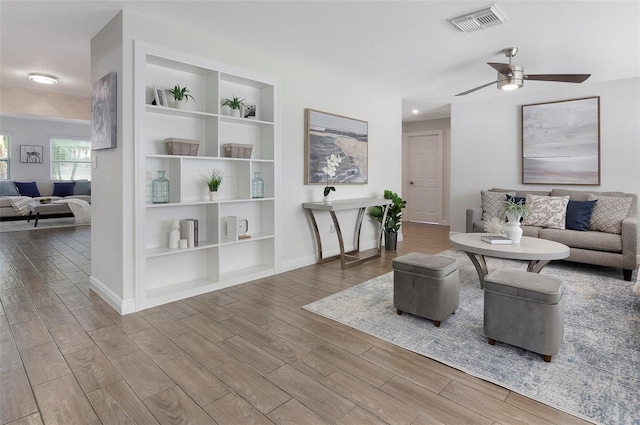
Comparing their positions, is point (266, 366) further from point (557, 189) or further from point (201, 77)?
point (557, 189)

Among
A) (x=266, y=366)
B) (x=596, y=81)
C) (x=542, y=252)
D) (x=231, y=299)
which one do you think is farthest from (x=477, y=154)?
(x=266, y=366)

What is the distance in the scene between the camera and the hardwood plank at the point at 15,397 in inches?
63.3

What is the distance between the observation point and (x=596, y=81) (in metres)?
4.79

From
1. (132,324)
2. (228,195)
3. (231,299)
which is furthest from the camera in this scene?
(228,195)

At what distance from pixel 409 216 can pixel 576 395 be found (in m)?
7.19

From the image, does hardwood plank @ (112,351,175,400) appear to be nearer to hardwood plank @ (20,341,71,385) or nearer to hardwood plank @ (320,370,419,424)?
hardwood plank @ (20,341,71,385)

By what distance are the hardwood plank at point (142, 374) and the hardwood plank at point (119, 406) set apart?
0.14 feet

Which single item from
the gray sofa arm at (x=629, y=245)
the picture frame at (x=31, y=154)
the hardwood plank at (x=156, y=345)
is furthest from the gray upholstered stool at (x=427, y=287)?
the picture frame at (x=31, y=154)

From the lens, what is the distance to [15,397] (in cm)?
173

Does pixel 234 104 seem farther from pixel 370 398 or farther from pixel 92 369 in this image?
pixel 370 398

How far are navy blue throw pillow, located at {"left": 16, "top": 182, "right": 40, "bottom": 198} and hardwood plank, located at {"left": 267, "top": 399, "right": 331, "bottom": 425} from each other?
31.0ft

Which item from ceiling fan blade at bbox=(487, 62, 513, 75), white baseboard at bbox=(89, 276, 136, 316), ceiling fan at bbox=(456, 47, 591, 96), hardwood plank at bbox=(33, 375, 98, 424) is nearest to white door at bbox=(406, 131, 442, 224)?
ceiling fan at bbox=(456, 47, 591, 96)

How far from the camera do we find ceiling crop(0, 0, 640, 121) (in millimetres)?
2748

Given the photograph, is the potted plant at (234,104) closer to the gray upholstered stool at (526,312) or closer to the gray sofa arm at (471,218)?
the gray upholstered stool at (526,312)
